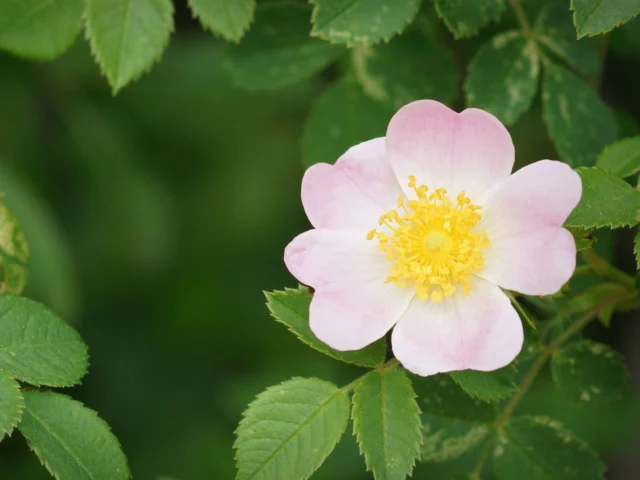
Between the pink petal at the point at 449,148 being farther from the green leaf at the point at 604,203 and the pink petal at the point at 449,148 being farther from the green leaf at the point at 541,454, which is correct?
the green leaf at the point at 541,454

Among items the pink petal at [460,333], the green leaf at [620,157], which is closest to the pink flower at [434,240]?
the pink petal at [460,333]

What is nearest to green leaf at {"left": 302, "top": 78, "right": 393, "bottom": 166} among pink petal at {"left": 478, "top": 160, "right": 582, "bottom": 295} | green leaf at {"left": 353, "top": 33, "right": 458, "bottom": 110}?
green leaf at {"left": 353, "top": 33, "right": 458, "bottom": 110}

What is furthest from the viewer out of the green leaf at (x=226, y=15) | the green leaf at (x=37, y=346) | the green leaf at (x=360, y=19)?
the green leaf at (x=226, y=15)

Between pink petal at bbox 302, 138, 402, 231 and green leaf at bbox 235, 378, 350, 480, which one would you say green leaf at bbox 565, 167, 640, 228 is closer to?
pink petal at bbox 302, 138, 402, 231

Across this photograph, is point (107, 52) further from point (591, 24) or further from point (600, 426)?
point (600, 426)

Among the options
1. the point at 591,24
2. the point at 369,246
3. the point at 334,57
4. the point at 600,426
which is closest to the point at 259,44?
the point at 334,57

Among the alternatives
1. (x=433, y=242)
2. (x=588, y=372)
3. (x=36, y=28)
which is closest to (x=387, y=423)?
(x=433, y=242)

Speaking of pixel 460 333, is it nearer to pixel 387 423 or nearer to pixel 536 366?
pixel 387 423
